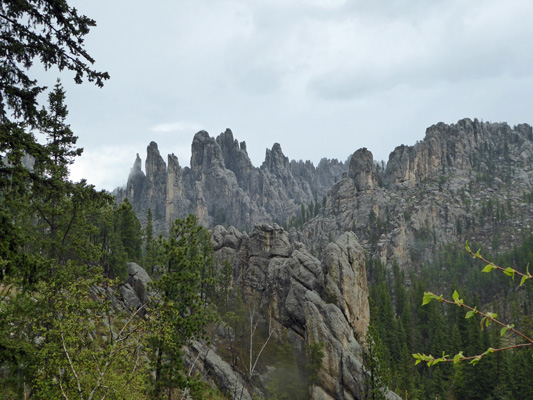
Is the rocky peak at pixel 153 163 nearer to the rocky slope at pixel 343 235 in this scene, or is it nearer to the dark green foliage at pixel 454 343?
the rocky slope at pixel 343 235

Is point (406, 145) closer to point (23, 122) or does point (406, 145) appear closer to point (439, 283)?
point (439, 283)

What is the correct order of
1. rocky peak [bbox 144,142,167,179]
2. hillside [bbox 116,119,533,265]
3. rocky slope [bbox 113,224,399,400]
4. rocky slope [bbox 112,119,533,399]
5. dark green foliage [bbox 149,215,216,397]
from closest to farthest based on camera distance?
dark green foliage [bbox 149,215,216,397]
rocky slope [bbox 113,224,399,400]
rocky slope [bbox 112,119,533,399]
hillside [bbox 116,119,533,265]
rocky peak [bbox 144,142,167,179]

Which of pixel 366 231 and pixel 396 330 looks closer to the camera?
pixel 396 330

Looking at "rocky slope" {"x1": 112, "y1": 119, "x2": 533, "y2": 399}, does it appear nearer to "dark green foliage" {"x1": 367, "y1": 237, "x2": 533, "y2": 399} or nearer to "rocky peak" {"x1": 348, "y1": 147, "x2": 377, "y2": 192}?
"rocky peak" {"x1": 348, "y1": 147, "x2": 377, "y2": 192}

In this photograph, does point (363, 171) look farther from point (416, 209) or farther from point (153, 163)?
point (153, 163)

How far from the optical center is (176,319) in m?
18.4

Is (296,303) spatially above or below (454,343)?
above

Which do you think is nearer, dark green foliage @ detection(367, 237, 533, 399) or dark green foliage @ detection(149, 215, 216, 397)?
dark green foliage @ detection(149, 215, 216, 397)

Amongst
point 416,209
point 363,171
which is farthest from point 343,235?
point 416,209

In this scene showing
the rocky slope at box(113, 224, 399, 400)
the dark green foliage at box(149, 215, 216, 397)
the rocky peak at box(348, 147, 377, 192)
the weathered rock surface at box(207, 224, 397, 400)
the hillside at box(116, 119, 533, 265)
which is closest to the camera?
the dark green foliage at box(149, 215, 216, 397)

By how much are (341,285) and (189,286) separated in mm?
34228

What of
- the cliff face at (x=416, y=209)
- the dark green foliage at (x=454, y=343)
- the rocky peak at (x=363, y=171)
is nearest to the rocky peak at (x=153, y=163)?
the cliff face at (x=416, y=209)

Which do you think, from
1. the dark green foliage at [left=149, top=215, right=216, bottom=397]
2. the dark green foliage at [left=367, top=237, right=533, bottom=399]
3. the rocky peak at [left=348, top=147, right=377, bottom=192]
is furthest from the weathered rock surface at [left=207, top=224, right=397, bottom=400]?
the rocky peak at [left=348, top=147, right=377, bottom=192]

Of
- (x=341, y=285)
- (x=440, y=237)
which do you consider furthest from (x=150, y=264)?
(x=440, y=237)
